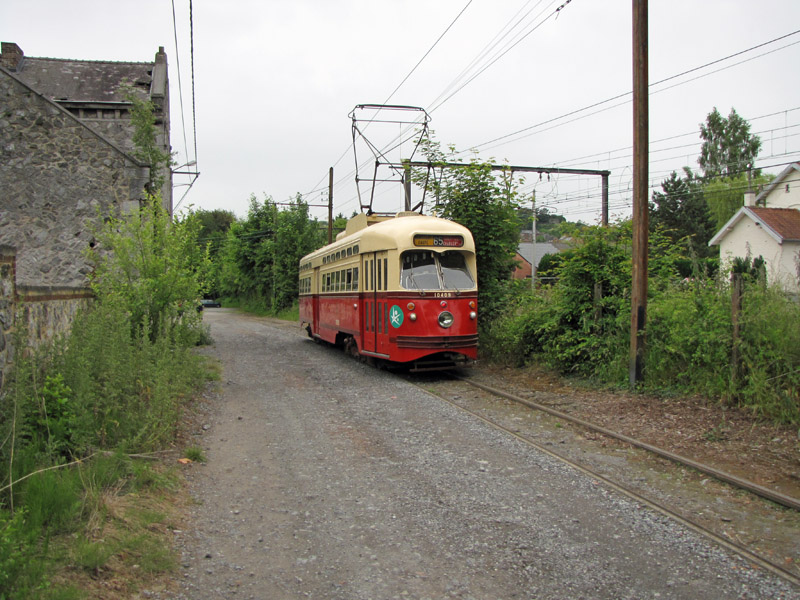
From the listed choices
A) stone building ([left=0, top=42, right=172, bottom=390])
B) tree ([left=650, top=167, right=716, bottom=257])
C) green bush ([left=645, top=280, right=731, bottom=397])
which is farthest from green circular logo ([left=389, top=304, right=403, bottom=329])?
tree ([left=650, top=167, right=716, bottom=257])

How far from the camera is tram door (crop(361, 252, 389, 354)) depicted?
12250 millimetres

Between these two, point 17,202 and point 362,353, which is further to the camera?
point 17,202

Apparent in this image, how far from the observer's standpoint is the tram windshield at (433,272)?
11.9m

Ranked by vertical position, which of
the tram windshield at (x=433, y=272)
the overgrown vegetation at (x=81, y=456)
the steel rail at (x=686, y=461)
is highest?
the tram windshield at (x=433, y=272)

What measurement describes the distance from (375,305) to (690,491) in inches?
308

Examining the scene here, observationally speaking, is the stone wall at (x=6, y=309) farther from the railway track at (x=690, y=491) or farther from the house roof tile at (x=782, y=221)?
the house roof tile at (x=782, y=221)

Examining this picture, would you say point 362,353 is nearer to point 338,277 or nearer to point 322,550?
point 338,277

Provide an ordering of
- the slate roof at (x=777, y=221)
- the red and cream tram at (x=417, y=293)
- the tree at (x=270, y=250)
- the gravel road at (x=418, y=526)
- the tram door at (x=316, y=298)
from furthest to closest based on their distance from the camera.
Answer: the tree at (x=270, y=250)
the slate roof at (x=777, y=221)
the tram door at (x=316, y=298)
the red and cream tram at (x=417, y=293)
the gravel road at (x=418, y=526)

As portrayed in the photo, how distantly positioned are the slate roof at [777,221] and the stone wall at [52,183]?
31152 mm

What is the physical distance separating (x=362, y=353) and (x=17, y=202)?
884 cm

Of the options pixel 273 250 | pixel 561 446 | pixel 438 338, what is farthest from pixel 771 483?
pixel 273 250

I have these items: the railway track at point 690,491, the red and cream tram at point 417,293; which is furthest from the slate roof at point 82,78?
the railway track at point 690,491

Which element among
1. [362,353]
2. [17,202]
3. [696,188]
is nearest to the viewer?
[362,353]

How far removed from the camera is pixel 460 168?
14.9 m
